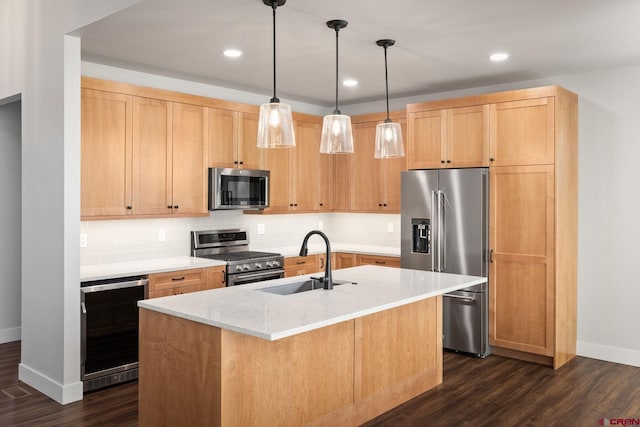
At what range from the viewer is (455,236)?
5.05m

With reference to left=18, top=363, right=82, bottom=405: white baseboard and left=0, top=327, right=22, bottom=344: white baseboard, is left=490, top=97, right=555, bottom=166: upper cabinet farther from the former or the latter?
left=0, top=327, right=22, bottom=344: white baseboard

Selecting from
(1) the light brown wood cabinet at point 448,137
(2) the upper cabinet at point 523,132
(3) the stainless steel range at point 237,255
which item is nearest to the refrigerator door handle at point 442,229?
(1) the light brown wood cabinet at point 448,137

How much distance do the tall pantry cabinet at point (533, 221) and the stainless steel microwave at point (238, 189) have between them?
2.13 m

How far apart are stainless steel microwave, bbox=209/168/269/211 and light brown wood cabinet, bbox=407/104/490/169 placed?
154 cm

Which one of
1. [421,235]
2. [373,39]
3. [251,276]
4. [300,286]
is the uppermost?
[373,39]

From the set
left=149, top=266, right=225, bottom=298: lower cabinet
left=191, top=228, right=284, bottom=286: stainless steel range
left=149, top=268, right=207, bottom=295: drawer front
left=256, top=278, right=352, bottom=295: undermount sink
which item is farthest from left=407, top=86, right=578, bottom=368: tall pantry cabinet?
left=149, top=268, right=207, bottom=295: drawer front

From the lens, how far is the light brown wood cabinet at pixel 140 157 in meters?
4.31

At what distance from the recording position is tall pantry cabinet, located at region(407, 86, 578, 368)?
4.62m

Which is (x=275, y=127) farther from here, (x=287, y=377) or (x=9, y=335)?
(x=9, y=335)

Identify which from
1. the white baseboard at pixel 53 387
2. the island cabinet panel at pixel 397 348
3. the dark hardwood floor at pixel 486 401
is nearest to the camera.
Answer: the island cabinet panel at pixel 397 348

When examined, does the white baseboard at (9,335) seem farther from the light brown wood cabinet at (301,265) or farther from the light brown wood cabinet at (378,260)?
the light brown wood cabinet at (378,260)

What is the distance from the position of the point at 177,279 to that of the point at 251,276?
0.77 m

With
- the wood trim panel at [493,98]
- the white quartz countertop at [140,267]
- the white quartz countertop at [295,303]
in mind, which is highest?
the wood trim panel at [493,98]

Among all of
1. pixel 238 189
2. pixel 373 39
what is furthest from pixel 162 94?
pixel 373 39
